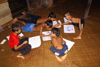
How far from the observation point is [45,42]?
192 centimetres

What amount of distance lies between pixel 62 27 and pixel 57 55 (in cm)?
103

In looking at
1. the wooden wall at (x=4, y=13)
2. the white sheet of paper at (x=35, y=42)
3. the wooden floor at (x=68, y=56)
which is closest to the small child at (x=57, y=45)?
the wooden floor at (x=68, y=56)

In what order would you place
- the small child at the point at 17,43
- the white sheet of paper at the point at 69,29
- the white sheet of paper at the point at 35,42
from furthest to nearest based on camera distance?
the white sheet of paper at the point at 69,29 → the white sheet of paper at the point at 35,42 → the small child at the point at 17,43

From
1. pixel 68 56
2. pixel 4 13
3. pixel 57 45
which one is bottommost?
pixel 68 56

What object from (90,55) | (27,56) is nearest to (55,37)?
(27,56)

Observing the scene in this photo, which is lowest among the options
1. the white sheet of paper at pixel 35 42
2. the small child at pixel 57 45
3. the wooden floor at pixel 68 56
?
the wooden floor at pixel 68 56

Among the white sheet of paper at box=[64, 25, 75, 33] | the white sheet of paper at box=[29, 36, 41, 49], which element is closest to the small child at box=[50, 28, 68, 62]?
the white sheet of paper at box=[29, 36, 41, 49]

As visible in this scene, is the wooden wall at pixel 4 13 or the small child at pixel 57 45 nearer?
the small child at pixel 57 45

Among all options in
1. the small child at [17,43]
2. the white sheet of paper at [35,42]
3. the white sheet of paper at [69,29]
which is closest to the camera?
the small child at [17,43]

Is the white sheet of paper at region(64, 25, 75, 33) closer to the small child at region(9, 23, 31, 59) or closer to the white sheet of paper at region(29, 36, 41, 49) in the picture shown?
the white sheet of paper at region(29, 36, 41, 49)

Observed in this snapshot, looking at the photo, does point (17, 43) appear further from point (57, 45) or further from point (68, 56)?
point (68, 56)

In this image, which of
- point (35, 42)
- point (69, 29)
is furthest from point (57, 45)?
point (69, 29)

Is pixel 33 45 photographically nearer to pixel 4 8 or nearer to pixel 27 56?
pixel 27 56

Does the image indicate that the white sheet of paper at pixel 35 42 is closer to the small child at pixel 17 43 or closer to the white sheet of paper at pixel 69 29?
the small child at pixel 17 43
